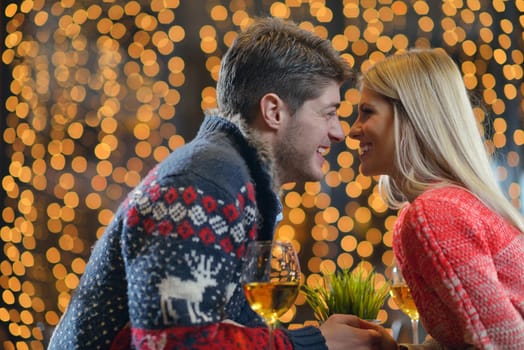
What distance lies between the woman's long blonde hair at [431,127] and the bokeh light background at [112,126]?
123cm

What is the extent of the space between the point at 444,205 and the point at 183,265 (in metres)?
0.51

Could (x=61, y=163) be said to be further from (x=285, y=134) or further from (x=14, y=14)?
(x=285, y=134)

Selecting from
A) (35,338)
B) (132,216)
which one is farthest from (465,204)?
(35,338)

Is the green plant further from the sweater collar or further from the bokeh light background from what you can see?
the bokeh light background

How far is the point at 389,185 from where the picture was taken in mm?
1821

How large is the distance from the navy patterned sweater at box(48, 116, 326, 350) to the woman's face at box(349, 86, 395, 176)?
412 mm

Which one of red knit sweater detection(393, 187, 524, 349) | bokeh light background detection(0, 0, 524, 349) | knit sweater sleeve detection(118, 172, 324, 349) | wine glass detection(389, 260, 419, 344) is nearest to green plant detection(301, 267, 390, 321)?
wine glass detection(389, 260, 419, 344)

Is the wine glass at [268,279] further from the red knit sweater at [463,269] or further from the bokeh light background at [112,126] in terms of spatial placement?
the bokeh light background at [112,126]

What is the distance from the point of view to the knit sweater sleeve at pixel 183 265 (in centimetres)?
109

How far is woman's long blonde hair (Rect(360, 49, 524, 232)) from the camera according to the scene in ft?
4.98

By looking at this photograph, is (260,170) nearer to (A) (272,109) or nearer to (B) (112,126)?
(A) (272,109)

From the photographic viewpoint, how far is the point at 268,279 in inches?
44.3

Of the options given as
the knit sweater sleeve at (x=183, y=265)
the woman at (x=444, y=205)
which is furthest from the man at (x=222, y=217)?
the woman at (x=444, y=205)

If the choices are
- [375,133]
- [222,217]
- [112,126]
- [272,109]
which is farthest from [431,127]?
[112,126]
